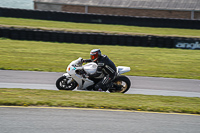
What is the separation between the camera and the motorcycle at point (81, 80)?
10.0 meters

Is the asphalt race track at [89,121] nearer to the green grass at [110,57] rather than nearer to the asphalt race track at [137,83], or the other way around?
the asphalt race track at [137,83]

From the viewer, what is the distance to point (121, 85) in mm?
10492

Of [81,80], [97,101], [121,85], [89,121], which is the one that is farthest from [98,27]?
[89,121]

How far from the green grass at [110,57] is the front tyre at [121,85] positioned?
3950 mm

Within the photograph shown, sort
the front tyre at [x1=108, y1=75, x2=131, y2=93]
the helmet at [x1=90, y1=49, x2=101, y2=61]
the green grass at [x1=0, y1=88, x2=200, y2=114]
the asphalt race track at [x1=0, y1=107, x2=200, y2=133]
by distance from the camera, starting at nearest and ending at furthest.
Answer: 1. the asphalt race track at [x1=0, y1=107, x2=200, y2=133]
2. the green grass at [x1=0, y1=88, x2=200, y2=114]
3. the helmet at [x1=90, y1=49, x2=101, y2=61]
4. the front tyre at [x1=108, y1=75, x2=131, y2=93]

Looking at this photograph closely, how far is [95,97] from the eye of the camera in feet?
29.6

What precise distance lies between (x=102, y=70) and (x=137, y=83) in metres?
2.63

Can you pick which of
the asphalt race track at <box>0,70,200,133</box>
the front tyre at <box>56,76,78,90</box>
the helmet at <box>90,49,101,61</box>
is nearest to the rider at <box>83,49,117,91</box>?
the helmet at <box>90,49,101,61</box>

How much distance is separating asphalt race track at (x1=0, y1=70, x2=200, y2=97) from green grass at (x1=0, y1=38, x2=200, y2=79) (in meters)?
1.04

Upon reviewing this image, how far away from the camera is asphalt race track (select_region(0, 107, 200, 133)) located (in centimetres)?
625

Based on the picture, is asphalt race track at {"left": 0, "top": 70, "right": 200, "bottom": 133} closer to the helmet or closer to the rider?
the rider

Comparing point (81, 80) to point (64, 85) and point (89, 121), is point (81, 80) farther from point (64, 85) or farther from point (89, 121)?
point (89, 121)

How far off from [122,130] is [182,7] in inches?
1489

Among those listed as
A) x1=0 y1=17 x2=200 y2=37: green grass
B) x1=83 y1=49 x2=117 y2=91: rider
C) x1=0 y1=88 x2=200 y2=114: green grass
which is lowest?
x1=0 y1=88 x2=200 y2=114: green grass
